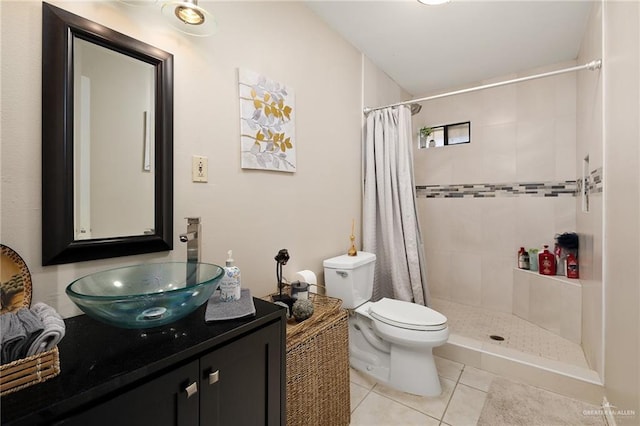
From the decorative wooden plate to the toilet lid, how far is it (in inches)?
64.2

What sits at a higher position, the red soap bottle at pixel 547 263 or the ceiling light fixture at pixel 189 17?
the ceiling light fixture at pixel 189 17

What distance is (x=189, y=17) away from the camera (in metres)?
1.18

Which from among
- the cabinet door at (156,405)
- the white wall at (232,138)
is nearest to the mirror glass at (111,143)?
the white wall at (232,138)

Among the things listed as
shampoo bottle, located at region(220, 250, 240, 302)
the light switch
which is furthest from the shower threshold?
the light switch

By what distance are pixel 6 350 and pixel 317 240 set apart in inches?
62.1

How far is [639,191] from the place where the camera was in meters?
1.10

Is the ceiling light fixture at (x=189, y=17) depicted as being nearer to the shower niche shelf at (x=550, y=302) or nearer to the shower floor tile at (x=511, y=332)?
the shower floor tile at (x=511, y=332)

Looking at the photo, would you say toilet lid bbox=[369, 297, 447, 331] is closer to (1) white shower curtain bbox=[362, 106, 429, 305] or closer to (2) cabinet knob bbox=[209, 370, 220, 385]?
Answer: (1) white shower curtain bbox=[362, 106, 429, 305]

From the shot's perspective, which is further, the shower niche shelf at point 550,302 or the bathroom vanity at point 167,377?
the shower niche shelf at point 550,302

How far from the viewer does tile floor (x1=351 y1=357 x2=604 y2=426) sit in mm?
1575

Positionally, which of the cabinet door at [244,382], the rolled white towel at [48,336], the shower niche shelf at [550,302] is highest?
the rolled white towel at [48,336]

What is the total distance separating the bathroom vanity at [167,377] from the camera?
582mm

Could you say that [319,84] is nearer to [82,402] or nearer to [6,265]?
[6,265]

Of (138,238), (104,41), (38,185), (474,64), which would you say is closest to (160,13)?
(104,41)
